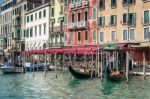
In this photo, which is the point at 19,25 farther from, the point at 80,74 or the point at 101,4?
the point at 80,74

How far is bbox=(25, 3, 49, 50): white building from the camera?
58.0m

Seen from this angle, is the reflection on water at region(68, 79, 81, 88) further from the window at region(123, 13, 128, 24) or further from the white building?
the white building

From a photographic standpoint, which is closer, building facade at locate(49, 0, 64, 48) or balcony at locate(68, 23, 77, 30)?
balcony at locate(68, 23, 77, 30)

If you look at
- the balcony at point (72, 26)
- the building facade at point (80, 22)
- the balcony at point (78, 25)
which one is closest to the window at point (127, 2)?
the building facade at point (80, 22)

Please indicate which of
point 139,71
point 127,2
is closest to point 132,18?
point 127,2

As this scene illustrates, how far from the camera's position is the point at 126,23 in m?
42.1

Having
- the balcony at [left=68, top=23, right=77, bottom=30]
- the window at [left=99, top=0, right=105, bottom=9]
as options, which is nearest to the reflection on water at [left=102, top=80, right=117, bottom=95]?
the window at [left=99, top=0, right=105, bottom=9]

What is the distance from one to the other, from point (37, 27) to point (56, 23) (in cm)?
625

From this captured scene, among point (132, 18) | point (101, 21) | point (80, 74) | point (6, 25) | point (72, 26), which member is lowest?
point (80, 74)

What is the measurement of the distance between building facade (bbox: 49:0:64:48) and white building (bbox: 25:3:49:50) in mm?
1268

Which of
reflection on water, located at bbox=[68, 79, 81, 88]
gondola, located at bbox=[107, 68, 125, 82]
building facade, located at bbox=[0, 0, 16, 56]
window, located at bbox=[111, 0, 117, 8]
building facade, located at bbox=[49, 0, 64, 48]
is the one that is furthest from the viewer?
building facade, located at bbox=[0, 0, 16, 56]

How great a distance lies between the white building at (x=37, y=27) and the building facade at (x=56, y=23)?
1268mm

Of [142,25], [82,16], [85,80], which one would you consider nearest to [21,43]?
[82,16]

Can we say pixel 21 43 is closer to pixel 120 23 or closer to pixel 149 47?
pixel 120 23
